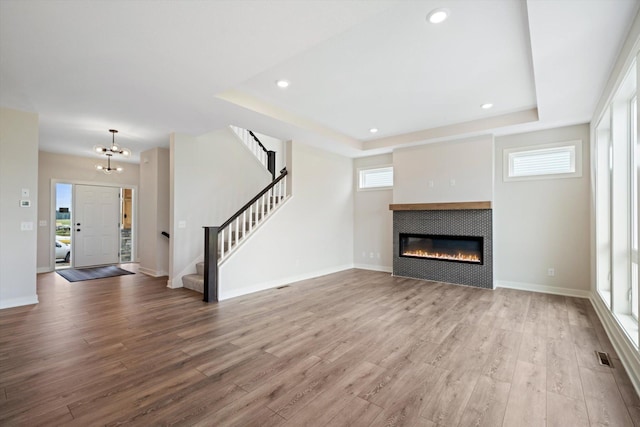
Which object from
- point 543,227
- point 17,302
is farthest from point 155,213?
point 543,227

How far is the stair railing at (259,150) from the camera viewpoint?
673 centimetres

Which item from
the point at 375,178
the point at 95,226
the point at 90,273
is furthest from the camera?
the point at 95,226

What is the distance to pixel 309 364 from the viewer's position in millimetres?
2543

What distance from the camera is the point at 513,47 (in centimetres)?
289

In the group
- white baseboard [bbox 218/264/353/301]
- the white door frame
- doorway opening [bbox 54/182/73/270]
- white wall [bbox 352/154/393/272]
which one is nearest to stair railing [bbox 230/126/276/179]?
white wall [bbox 352/154/393/272]

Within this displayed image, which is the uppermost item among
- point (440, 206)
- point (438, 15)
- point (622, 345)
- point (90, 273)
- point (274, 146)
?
point (274, 146)

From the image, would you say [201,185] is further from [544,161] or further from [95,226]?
[544,161]

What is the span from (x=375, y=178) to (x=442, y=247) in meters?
2.33

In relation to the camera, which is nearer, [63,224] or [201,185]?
[201,185]

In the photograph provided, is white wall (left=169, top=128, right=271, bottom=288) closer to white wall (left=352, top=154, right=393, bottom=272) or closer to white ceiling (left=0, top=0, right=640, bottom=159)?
white ceiling (left=0, top=0, right=640, bottom=159)

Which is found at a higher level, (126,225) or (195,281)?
(126,225)

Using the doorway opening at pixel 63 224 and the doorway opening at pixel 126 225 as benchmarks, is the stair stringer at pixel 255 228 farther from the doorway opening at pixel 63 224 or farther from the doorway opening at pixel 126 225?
the doorway opening at pixel 63 224

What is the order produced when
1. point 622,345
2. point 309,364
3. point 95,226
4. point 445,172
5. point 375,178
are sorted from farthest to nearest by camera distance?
point 95,226 → point 375,178 → point 445,172 → point 622,345 → point 309,364

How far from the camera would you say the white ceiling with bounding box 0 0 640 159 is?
223 centimetres
